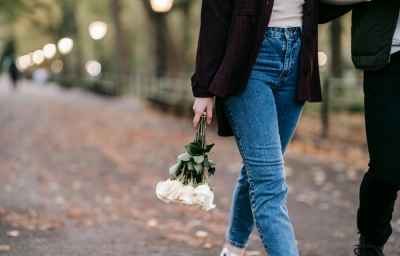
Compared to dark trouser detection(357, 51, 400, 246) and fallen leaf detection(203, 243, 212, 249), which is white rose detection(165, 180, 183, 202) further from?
fallen leaf detection(203, 243, 212, 249)

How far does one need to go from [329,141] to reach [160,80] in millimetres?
8266

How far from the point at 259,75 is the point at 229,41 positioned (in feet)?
0.66

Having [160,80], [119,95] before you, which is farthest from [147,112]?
[119,95]

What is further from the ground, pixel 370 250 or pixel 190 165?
pixel 190 165

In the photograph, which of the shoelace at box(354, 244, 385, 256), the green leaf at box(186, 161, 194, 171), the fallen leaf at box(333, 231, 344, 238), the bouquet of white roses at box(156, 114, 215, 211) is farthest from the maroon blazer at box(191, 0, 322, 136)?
the fallen leaf at box(333, 231, 344, 238)

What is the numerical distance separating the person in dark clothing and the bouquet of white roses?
0.81m

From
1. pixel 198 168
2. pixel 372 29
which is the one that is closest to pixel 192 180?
pixel 198 168

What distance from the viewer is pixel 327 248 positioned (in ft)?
10.8

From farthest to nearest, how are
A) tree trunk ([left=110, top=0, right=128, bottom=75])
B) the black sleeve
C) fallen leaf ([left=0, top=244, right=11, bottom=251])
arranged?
tree trunk ([left=110, top=0, right=128, bottom=75]), fallen leaf ([left=0, top=244, right=11, bottom=251]), the black sleeve

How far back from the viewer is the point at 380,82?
2.13m

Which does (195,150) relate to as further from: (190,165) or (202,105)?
(202,105)

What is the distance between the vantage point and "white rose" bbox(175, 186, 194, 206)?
6.39 ft

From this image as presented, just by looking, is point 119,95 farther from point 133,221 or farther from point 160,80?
point 133,221

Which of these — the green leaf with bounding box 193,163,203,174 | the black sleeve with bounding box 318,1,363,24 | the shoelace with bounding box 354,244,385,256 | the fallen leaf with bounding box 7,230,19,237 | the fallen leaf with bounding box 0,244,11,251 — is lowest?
the fallen leaf with bounding box 7,230,19,237
